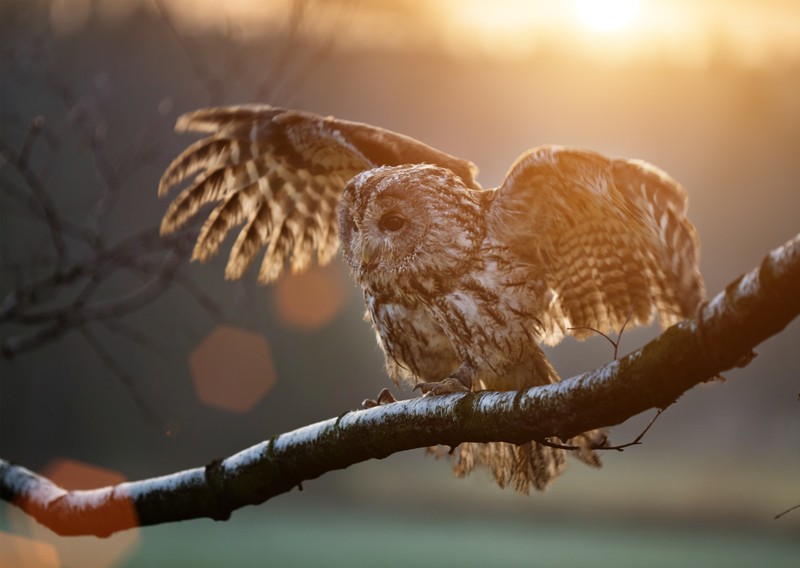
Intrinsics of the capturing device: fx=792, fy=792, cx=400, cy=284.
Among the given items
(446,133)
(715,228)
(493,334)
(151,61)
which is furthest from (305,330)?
(493,334)

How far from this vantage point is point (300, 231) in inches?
151

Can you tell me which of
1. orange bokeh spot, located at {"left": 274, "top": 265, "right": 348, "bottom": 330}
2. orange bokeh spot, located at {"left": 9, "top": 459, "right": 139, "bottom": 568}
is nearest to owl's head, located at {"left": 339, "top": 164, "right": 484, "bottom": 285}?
orange bokeh spot, located at {"left": 9, "top": 459, "right": 139, "bottom": 568}

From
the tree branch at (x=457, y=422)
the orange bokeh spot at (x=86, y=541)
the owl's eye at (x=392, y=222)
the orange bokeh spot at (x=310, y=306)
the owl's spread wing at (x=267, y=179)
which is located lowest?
the tree branch at (x=457, y=422)

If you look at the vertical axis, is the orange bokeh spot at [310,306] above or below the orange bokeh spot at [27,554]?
above

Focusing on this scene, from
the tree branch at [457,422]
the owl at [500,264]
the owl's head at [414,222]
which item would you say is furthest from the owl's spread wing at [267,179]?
the tree branch at [457,422]

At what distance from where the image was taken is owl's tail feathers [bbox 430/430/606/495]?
2.93 metres

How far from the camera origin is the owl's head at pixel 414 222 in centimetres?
266

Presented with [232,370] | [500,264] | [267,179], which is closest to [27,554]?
[267,179]

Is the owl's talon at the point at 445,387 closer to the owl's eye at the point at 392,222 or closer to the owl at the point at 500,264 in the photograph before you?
the owl at the point at 500,264

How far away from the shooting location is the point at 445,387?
7.73 feet

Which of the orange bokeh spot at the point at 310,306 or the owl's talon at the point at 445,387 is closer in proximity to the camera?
the owl's talon at the point at 445,387

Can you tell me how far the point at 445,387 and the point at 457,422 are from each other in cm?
34

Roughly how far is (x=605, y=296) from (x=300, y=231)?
5.52 feet

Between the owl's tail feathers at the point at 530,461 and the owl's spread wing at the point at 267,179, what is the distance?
4.10ft
